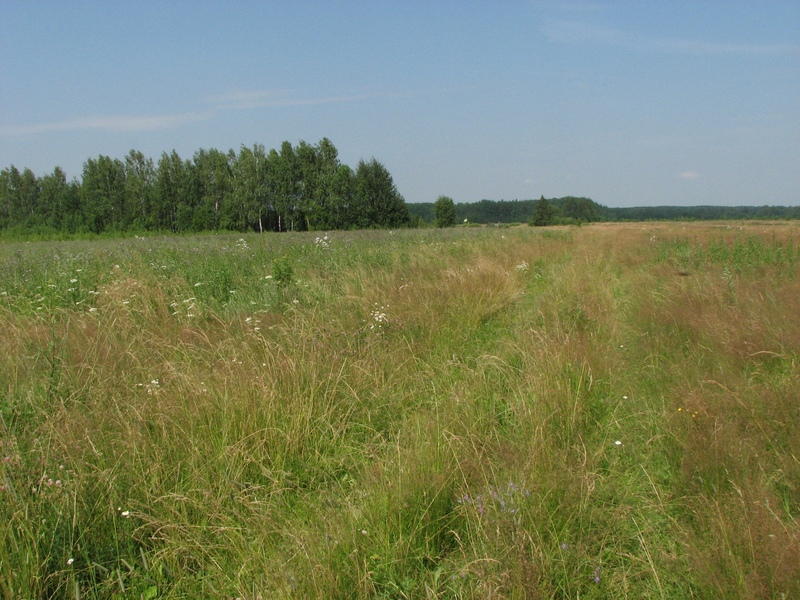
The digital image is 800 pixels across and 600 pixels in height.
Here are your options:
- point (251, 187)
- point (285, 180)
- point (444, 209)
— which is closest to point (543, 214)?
point (444, 209)

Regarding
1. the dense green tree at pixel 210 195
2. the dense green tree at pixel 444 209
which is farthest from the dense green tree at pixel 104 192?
A: the dense green tree at pixel 444 209

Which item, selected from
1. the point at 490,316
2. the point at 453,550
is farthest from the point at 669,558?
the point at 490,316

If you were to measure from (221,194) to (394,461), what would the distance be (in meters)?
55.0

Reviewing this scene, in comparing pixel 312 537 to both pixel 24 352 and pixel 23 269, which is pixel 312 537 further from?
pixel 23 269

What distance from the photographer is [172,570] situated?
2262 millimetres

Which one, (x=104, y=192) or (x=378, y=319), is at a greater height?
(x=104, y=192)

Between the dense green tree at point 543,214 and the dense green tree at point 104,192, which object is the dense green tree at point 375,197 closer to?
the dense green tree at point 104,192

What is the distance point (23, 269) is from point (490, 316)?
7056 mm

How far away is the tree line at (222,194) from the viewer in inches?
1989

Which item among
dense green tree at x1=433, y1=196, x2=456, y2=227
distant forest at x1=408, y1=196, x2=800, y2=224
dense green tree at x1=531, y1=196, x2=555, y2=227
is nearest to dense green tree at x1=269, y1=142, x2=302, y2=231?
dense green tree at x1=433, y1=196, x2=456, y2=227

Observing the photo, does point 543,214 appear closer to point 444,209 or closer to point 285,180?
point 444,209

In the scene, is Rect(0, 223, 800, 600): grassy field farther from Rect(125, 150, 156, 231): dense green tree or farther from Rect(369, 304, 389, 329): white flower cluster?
Rect(125, 150, 156, 231): dense green tree

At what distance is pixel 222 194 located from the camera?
5347 cm

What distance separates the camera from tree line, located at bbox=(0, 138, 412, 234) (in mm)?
50531
